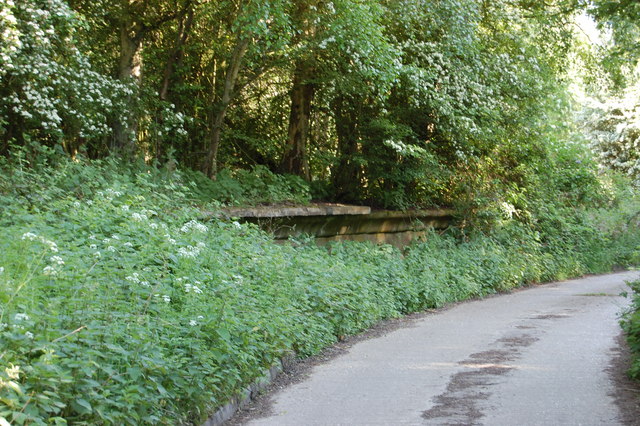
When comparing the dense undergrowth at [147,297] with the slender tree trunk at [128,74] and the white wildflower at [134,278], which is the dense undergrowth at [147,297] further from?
the slender tree trunk at [128,74]

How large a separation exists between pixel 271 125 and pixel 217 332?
13.1 meters

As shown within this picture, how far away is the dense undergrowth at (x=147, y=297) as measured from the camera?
493cm

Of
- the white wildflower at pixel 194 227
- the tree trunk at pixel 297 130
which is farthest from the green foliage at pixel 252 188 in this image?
the white wildflower at pixel 194 227

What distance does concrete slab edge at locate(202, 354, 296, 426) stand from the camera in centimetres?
661

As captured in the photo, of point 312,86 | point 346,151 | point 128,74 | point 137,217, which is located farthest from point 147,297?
point 346,151

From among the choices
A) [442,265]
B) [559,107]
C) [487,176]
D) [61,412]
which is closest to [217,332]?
[61,412]

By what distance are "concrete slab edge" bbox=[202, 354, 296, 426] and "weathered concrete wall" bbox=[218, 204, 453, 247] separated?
3972mm

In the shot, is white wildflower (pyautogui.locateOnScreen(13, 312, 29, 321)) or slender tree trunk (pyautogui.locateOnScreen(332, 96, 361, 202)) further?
slender tree trunk (pyautogui.locateOnScreen(332, 96, 361, 202))

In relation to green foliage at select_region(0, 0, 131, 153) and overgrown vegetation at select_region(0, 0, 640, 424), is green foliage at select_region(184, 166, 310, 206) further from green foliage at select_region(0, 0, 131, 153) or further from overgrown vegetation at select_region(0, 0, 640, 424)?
green foliage at select_region(0, 0, 131, 153)

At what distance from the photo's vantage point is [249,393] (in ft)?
24.6

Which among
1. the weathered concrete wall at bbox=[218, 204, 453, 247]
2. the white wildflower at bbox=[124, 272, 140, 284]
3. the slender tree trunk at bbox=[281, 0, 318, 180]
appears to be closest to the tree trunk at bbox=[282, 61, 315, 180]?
the slender tree trunk at bbox=[281, 0, 318, 180]

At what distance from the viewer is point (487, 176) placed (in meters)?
22.5

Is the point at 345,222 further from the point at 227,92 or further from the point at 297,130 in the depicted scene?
the point at 227,92

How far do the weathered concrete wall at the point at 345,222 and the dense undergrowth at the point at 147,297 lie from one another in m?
0.55
